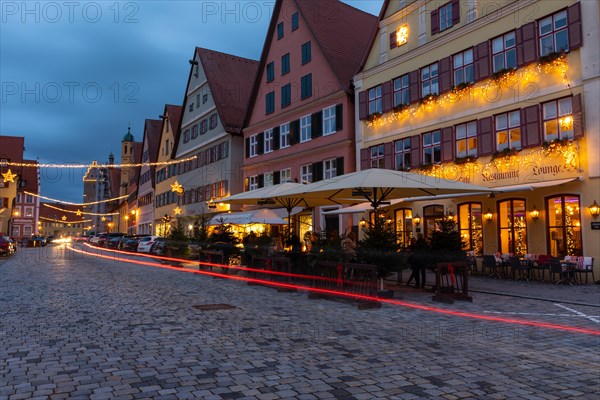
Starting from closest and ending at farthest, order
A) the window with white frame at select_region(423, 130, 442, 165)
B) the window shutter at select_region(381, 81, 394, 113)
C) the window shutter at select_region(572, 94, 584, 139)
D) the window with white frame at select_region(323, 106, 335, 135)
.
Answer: the window shutter at select_region(572, 94, 584, 139)
the window with white frame at select_region(423, 130, 442, 165)
the window shutter at select_region(381, 81, 394, 113)
the window with white frame at select_region(323, 106, 335, 135)

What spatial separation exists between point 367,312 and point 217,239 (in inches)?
440

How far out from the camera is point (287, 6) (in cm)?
3475

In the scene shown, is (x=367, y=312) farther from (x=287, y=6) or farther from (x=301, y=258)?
(x=287, y=6)

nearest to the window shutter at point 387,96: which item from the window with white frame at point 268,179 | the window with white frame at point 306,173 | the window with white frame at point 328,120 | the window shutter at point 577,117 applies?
the window with white frame at point 328,120

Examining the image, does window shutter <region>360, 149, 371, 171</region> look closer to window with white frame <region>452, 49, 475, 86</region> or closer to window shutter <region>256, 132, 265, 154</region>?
window with white frame <region>452, 49, 475, 86</region>

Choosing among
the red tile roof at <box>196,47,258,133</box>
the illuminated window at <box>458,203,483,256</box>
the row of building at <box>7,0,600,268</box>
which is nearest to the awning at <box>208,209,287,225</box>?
the row of building at <box>7,0,600,268</box>

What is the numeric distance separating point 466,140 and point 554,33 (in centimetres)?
530

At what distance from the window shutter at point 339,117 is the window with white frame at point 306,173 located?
3557 millimetres

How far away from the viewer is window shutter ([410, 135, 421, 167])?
2394 centimetres

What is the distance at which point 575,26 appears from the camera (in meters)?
17.2

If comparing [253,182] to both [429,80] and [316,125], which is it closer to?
[316,125]

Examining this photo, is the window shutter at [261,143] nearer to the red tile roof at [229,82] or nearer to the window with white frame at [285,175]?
the window with white frame at [285,175]

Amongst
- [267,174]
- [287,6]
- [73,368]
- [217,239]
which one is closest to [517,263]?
[217,239]

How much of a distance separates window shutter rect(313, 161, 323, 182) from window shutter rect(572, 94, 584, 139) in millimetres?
15606
